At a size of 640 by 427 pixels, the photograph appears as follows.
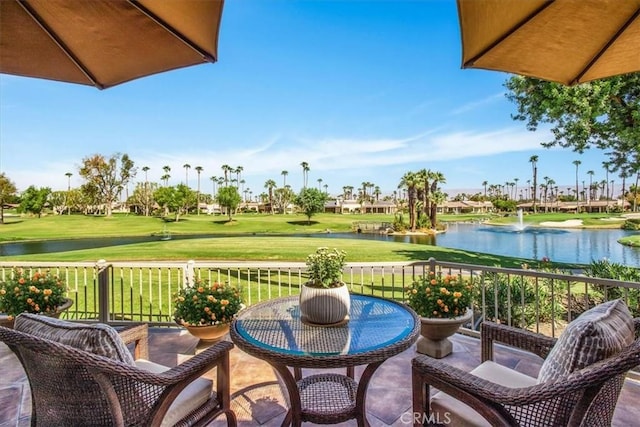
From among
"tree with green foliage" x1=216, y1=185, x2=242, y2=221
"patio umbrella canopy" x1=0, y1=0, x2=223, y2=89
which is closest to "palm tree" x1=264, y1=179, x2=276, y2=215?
"tree with green foliage" x1=216, y1=185, x2=242, y2=221

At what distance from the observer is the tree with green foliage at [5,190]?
24.8 meters

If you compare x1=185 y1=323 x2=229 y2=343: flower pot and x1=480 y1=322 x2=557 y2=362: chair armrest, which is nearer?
x1=480 y1=322 x2=557 y2=362: chair armrest

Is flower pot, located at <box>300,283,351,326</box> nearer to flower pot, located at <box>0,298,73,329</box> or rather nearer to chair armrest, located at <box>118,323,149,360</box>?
chair armrest, located at <box>118,323,149,360</box>

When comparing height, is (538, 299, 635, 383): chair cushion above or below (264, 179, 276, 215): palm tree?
below

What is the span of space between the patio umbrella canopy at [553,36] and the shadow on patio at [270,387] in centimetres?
235

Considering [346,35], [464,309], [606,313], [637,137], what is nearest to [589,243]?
[637,137]

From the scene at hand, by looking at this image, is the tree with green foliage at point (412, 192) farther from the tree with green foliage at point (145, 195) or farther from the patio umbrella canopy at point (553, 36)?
the tree with green foliage at point (145, 195)

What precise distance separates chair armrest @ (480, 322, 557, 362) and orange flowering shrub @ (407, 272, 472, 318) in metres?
0.88

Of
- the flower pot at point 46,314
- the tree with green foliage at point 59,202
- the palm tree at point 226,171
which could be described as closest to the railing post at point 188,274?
the flower pot at point 46,314

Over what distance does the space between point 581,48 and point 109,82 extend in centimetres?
315

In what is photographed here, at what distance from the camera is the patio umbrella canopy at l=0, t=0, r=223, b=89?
1.64m

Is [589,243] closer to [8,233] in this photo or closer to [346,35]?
[346,35]

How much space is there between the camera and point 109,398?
119cm

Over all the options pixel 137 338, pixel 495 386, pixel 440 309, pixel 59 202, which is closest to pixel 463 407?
pixel 495 386
